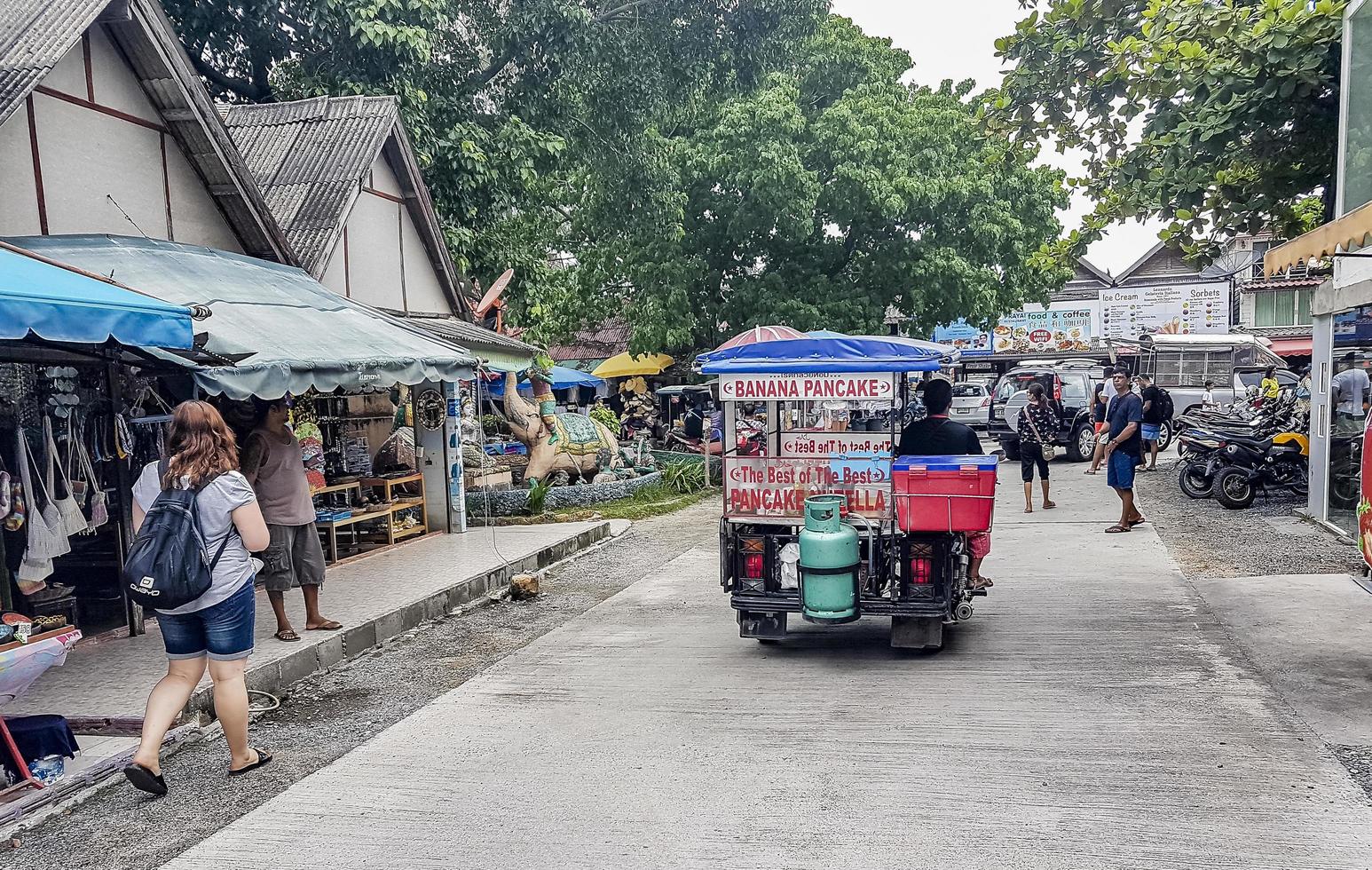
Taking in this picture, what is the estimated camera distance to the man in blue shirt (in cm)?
1109

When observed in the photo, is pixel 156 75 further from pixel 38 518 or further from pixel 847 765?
pixel 847 765

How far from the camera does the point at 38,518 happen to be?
712cm

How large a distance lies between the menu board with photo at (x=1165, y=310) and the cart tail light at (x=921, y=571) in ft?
104

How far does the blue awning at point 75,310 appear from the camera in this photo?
4.99 meters

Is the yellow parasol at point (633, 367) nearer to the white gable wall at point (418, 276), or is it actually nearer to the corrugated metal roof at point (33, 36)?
the white gable wall at point (418, 276)

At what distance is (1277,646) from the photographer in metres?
6.80

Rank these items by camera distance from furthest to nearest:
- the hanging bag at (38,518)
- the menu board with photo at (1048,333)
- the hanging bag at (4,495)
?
the menu board with photo at (1048,333), the hanging bag at (38,518), the hanging bag at (4,495)

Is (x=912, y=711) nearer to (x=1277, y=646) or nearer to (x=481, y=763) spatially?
(x=481, y=763)

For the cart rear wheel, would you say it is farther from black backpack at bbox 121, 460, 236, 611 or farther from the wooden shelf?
the wooden shelf

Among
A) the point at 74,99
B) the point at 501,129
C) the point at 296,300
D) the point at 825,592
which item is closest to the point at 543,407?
the point at 501,129

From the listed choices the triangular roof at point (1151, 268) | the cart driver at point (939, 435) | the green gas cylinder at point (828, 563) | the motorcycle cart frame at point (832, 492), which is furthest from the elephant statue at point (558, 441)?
the triangular roof at point (1151, 268)

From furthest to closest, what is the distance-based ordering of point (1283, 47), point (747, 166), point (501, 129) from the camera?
point (747, 166)
point (501, 129)
point (1283, 47)

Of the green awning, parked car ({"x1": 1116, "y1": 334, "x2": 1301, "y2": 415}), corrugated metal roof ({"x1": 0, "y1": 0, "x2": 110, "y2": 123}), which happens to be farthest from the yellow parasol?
corrugated metal roof ({"x1": 0, "y1": 0, "x2": 110, "y2": 123})

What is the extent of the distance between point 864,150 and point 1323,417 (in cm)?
1237
